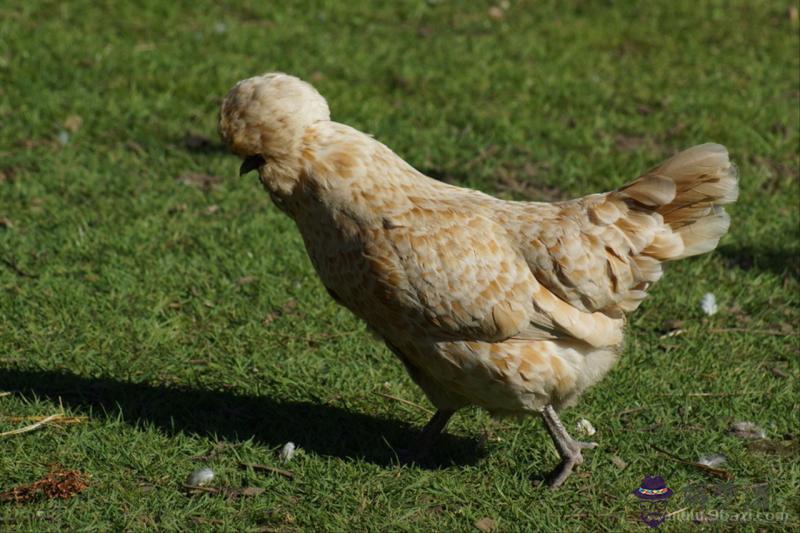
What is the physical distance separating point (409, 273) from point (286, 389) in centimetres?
122

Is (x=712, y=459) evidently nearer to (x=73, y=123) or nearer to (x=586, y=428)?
(x=586, y=428)

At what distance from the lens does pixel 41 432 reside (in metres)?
4.38

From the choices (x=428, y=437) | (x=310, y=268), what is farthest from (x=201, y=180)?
(x=428, y=437)

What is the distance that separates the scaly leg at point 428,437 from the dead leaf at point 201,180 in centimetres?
287

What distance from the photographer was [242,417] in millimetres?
4680

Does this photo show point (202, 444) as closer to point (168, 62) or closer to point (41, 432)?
point (41, 432)

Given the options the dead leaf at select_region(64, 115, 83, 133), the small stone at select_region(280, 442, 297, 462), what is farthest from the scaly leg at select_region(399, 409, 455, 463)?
the dead leaf at select_region(64, 115, 83, 133)

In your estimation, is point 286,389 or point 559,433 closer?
point 559,433

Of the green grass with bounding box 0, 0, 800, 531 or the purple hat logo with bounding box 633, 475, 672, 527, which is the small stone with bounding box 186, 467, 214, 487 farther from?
the purple hat logo with bounding box 633, 475, 672, 527

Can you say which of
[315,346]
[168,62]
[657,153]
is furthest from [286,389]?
[168,62]

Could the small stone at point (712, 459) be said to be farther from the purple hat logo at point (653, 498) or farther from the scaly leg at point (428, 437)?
the scaly leg at point (428, 437)

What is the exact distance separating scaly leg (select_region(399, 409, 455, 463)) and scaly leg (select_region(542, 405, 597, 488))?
0.46m

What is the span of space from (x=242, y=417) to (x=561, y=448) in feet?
4.72

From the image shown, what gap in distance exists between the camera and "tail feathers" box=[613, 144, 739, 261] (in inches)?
158
